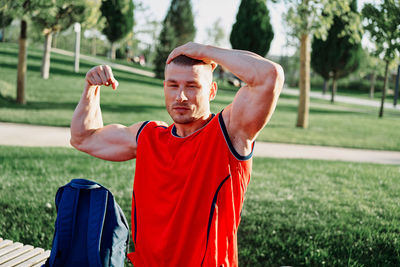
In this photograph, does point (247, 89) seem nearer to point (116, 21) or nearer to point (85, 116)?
point (85, 116)

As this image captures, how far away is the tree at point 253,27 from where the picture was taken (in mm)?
31266

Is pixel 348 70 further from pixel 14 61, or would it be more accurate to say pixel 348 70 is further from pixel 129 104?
pixel 14 61

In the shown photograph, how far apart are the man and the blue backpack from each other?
0.42ft

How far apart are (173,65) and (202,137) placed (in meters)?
0.38

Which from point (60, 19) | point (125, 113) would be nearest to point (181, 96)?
point (125, 113)

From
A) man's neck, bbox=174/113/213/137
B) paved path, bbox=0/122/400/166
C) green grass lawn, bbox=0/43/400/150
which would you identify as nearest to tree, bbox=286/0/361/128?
green grass lawn, bbox=0/43/400/150

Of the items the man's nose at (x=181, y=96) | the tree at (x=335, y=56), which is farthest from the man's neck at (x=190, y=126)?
the tree at (x=335, y=56)

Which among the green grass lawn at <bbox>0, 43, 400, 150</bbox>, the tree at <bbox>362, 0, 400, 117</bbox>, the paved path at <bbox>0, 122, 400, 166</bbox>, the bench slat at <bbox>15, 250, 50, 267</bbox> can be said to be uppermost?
the tree at <bbox>362, 0, 400, 117</bbox>

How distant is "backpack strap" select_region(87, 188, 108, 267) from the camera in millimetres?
1998

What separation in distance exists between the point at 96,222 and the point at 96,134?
537 mm

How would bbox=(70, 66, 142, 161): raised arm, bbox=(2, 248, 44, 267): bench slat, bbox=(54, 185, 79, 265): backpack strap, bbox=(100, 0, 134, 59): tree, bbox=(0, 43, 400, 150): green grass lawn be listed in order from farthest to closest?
1. bbox=(100, 0, 134, 59): tree
2. bbox=(0, 43, 400, 150): green grass lawn
3. bbox=(2, 248, 44, 267): bench slat
4. bbox=(70, 66, 142, 161): raised arm
5. bbox=(54, 185, 79, 265): backpack strap

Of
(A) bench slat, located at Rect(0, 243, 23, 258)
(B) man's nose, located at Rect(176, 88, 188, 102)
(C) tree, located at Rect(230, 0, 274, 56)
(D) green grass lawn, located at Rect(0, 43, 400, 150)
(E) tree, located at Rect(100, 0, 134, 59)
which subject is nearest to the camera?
(B) man's nose, located at Rect(176, 88, 188, 102)

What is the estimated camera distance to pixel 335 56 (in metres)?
30.1

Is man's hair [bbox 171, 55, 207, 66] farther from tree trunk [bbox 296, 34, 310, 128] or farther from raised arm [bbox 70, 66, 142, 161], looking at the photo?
tree trunk [bbox 296, 34, 310, 128]
